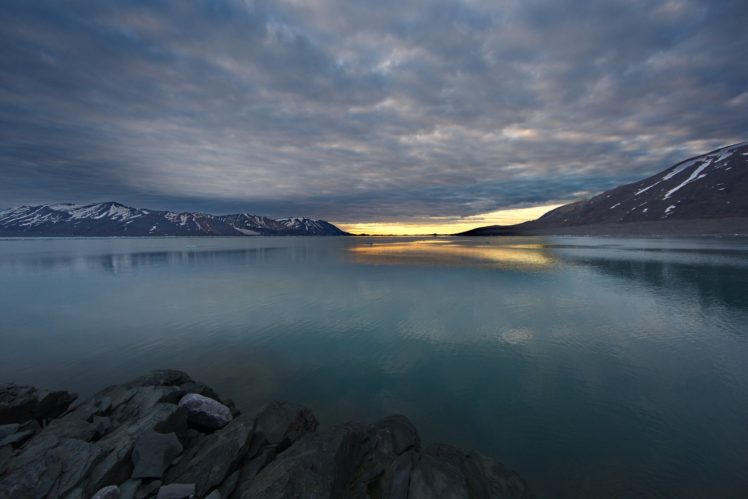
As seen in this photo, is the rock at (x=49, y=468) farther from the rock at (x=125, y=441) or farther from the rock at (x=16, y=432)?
the rock at (x=16, y=432)

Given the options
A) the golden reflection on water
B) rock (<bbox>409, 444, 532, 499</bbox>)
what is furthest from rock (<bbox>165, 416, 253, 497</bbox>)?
the golden reflection on water

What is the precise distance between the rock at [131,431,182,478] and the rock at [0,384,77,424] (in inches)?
193

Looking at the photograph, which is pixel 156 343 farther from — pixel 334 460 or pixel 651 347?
pixel 651 347

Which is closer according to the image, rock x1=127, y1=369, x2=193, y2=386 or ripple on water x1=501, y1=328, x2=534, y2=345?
rock x1=127, y1=369, x2=193, y2=386

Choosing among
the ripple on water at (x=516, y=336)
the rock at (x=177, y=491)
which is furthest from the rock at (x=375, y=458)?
the ripple on water at (x=516, y=336)

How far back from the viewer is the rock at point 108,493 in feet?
16.6

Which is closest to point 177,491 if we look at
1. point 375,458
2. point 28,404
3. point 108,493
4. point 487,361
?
point 108,493

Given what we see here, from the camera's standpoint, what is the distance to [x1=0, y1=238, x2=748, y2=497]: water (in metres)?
7.32

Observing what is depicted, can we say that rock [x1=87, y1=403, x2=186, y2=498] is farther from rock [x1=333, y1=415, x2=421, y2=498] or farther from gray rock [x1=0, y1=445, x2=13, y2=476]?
rock [x1=333, y1=415, x2=421, y2=498]

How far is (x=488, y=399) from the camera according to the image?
9.63 m

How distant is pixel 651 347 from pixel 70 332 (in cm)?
2931

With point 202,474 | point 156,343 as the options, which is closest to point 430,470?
point 202,474

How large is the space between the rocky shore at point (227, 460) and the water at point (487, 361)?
180 cm

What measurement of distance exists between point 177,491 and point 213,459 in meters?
0.67
